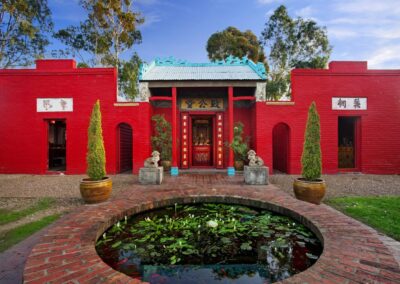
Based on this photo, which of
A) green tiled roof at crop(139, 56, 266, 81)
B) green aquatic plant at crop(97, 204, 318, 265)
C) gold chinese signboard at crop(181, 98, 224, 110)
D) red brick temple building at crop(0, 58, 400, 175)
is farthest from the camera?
gold chinese signboard at crop(181, 98, 224, 110)

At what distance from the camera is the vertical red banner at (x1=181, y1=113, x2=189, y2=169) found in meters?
9.66

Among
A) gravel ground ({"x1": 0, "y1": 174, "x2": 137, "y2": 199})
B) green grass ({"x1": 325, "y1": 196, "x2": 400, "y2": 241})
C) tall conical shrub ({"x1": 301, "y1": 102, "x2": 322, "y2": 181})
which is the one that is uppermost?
tall conical shrub ({"x1": 301, "y1": 102, "x2": 322, "y2": 181})

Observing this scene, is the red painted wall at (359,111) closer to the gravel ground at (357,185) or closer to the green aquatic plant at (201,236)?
the gravel ground at (357,185)

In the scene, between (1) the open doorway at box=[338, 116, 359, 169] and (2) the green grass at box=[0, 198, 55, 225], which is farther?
(1) the open doorway at box=[338, 116, 359, 169]

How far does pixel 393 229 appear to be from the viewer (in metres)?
3.52

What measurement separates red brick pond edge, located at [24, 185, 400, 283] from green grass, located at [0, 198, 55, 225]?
158 cm

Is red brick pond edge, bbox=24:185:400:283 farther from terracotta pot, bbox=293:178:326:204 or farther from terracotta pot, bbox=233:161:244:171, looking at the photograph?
terracotta pot, bbox=233:161:244:171

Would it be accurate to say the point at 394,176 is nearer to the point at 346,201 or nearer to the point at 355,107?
the point at 355,107

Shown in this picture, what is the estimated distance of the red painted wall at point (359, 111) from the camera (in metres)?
8.93

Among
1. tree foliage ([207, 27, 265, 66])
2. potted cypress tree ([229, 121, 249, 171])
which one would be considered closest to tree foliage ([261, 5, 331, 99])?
tree foliage ([207, 27, 265, 66])

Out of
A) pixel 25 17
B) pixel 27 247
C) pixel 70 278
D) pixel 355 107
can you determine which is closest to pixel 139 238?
pixel 70 278

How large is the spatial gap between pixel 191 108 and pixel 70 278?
28.0ft

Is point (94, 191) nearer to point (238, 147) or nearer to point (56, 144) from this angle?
point (238, 147)

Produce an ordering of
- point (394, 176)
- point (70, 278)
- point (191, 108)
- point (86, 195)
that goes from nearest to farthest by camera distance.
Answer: point (70, 278), point (86, 195), point (394, 176), point (191, 108)
